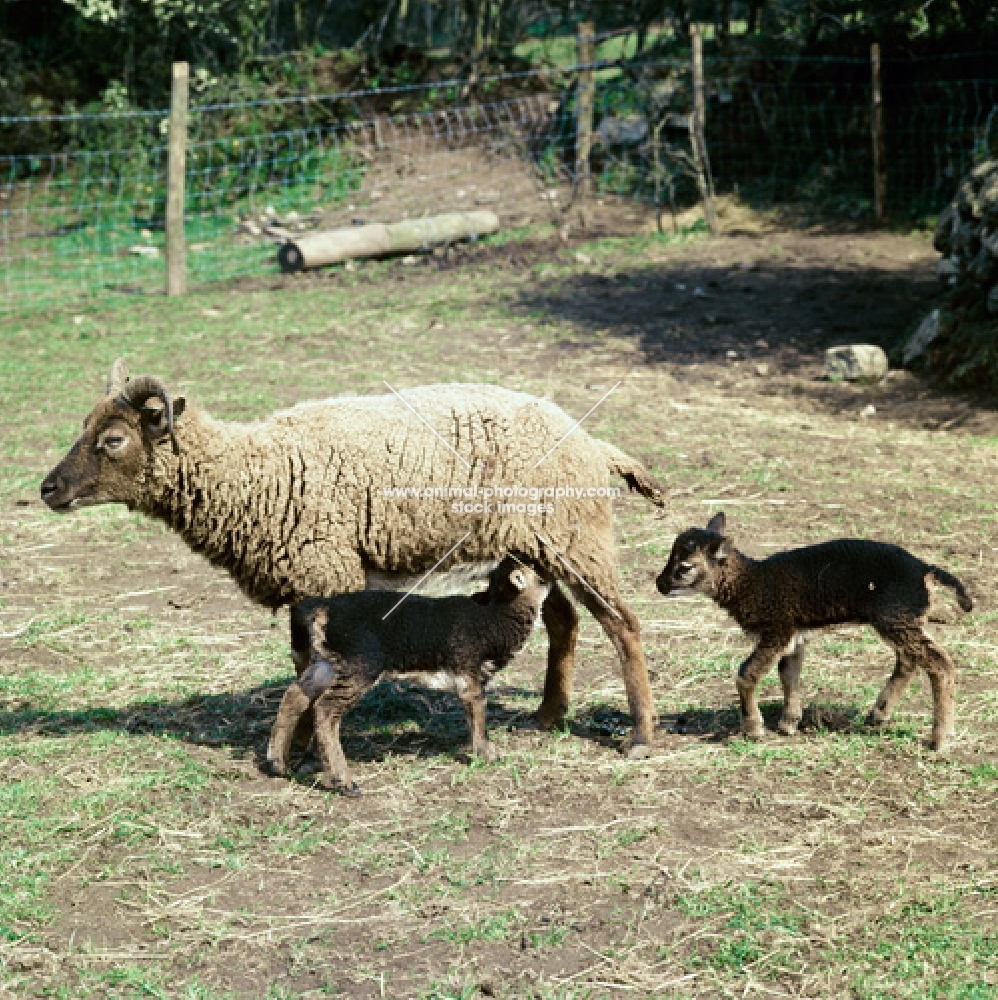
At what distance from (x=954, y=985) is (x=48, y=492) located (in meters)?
4.32

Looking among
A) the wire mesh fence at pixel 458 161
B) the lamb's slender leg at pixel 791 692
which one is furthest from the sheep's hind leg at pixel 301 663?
the wire mesh fence at pixel 458 161

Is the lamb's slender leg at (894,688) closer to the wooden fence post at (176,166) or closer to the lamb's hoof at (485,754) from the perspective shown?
the lamb's hoof at (485,754)

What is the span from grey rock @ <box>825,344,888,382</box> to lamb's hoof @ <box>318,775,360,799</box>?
8.18m

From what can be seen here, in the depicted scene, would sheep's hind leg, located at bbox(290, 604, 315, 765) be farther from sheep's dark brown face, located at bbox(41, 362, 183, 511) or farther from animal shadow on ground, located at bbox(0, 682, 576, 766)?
sheep's dark brown face, located at bbox(41, 362, 183, 511)

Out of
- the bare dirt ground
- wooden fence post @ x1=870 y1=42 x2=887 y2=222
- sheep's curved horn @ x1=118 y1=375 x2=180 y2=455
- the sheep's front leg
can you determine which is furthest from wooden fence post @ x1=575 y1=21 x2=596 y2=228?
the sheep's front leg

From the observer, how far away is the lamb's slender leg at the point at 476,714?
18.4ft

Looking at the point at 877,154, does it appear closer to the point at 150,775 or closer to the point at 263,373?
the point at 263,373

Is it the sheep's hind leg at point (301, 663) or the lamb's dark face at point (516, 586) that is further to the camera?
the lamb's dark face at point (516, 586)

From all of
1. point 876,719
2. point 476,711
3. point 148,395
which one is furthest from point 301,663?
point 876,719

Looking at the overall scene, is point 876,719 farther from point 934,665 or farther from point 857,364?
point 857,364

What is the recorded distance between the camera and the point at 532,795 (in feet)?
17.8

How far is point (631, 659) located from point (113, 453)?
2559 mm

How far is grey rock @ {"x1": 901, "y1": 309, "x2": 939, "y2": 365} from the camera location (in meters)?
12.2

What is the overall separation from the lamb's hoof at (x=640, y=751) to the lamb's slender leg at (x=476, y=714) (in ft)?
2.00
